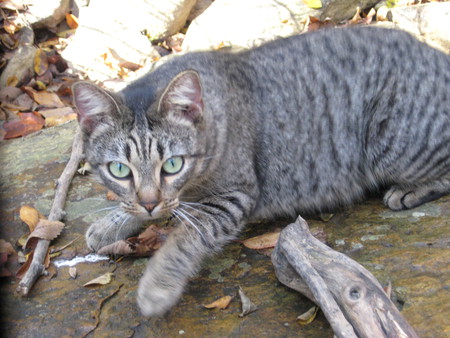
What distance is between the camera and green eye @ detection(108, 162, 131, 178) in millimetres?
2604

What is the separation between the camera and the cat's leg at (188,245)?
2.43 m

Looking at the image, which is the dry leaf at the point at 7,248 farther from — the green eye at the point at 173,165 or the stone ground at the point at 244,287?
the green eye at the point at 173,165

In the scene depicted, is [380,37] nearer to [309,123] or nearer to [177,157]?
[309,123]

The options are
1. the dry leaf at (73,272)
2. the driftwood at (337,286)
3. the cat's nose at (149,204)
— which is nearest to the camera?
the driftwood at (337,286)

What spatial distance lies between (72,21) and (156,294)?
5277 mm

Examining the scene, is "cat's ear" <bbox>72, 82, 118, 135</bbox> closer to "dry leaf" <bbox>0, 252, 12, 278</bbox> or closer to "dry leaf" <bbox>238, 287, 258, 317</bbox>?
"dry leaf" <bbox>0, 252, 12, 278</bbox>

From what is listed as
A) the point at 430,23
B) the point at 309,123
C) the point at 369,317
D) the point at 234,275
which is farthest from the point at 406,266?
the point at 430,23

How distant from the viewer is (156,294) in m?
2.41

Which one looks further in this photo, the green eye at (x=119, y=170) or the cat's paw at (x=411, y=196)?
the cat's paw at (x=411, y=196)

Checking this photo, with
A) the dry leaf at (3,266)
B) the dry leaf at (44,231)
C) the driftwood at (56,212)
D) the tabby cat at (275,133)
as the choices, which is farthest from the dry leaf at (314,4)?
the dry leaf at (3,266)

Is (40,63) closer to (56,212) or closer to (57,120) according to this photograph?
(57,120)

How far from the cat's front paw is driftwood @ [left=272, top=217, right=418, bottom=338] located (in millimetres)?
528

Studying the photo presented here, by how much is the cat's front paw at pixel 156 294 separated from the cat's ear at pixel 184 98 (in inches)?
33.4

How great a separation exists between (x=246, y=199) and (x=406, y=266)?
969mm
